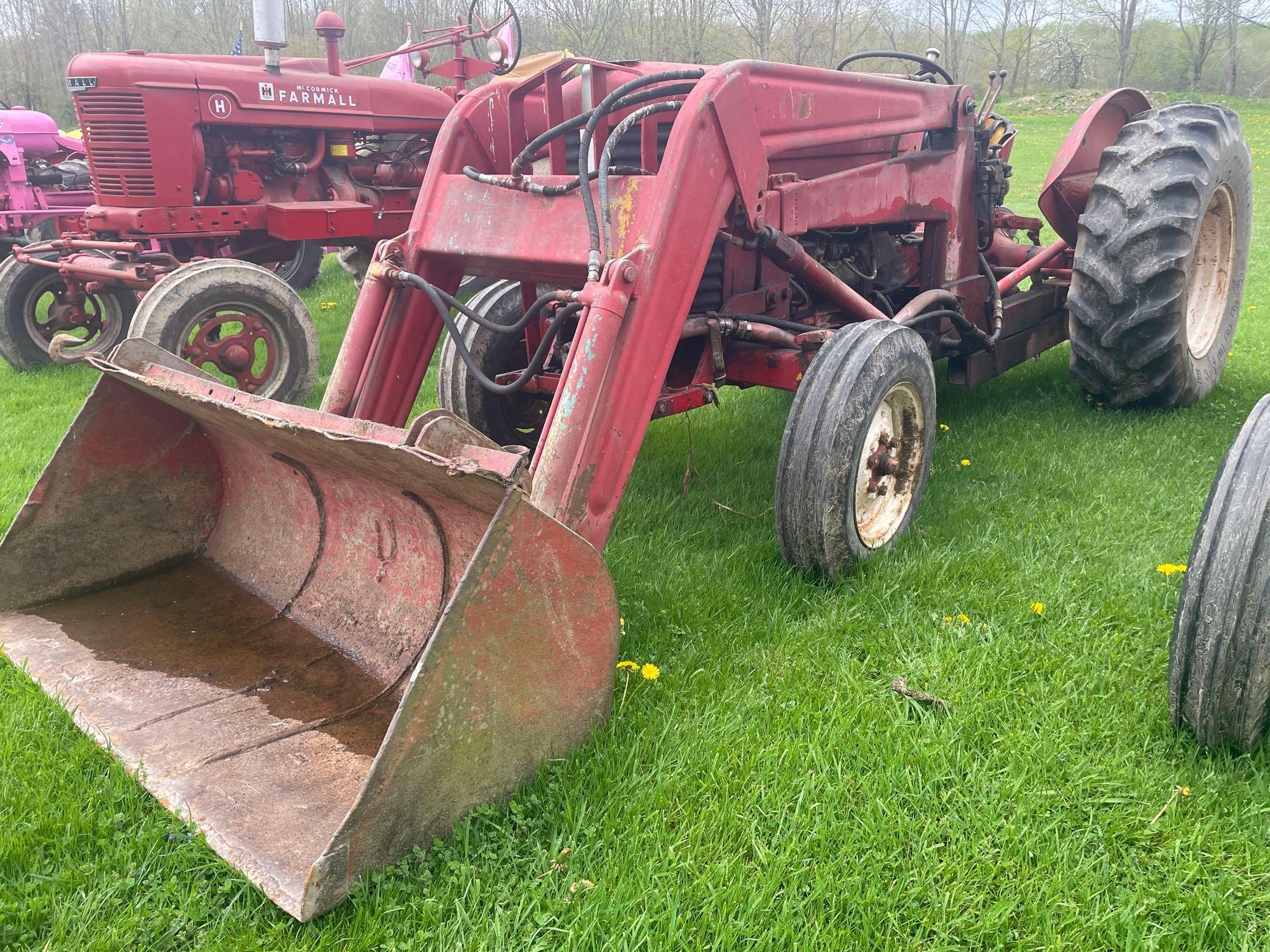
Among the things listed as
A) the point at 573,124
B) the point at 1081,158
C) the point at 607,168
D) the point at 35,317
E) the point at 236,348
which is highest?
the point at 573,124

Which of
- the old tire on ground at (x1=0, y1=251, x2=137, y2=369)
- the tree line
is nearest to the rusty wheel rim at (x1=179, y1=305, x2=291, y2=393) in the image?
the old tire on ground at (x1=0, y1=251, x2=137, y2=369)

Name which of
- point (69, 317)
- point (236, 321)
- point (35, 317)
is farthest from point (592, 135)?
point (35, 317)

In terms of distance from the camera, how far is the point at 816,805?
88.7 inches

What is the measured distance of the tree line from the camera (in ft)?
77.5

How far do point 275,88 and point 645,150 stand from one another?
4.35 m

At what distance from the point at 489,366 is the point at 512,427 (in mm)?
328

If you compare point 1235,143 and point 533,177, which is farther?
point 1235,143

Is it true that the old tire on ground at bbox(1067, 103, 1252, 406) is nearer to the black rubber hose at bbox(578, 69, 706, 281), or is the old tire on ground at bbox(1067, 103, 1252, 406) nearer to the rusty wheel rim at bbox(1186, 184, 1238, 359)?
the rusty wheel rim at bbox(1186, 184, 1238, 359)

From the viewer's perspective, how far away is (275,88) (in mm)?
6562

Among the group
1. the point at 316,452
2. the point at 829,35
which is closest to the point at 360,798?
the point at 316,452

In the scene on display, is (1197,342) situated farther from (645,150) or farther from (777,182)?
(645,150)

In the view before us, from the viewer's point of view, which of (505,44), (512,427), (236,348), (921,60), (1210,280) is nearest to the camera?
(505,44)

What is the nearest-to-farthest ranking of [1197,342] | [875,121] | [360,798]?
[360,798], [875,121], [1197,342]

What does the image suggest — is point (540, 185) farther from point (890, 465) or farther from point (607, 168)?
point (890, 465)
